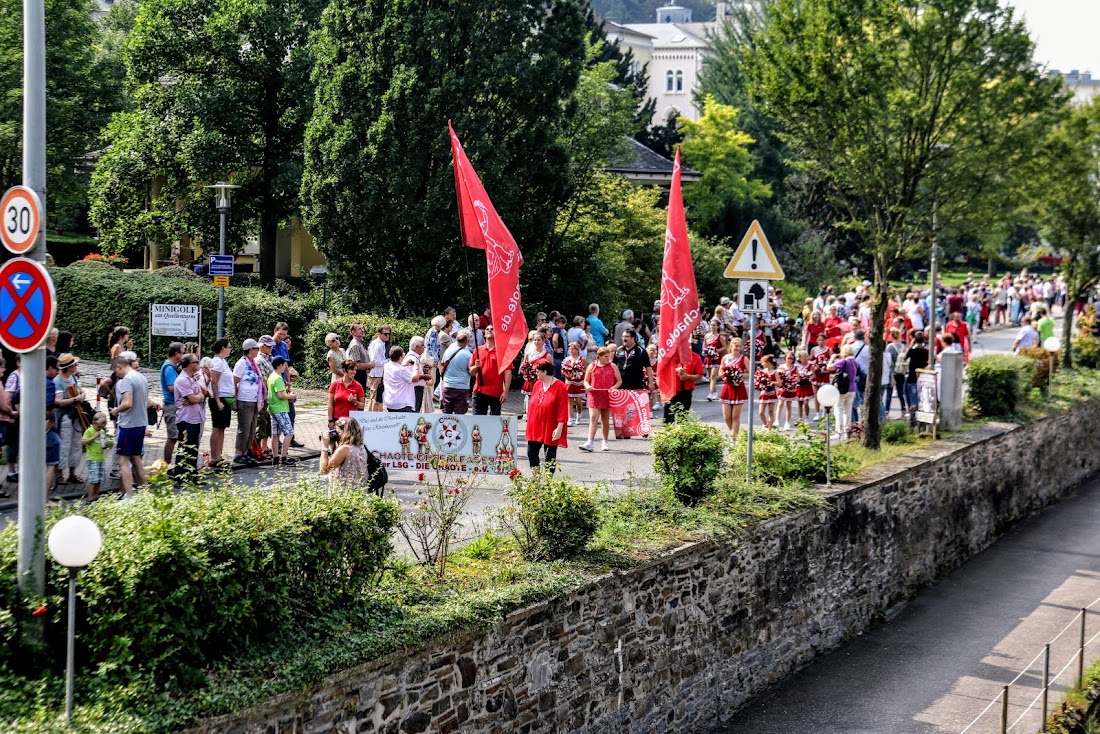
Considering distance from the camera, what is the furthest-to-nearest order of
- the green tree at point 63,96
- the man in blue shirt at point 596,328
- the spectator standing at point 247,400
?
the green tree at point 63,96
the man in blue shirt at point 596,328
the spectator standing at point 247,400

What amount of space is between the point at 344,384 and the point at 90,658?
8.59 metres

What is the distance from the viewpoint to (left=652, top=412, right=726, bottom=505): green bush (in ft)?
43.0

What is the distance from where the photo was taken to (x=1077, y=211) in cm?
3158

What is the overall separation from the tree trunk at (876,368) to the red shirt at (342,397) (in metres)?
8.19

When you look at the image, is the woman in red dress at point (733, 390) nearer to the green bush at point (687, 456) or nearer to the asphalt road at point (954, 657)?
the asphalt road at point (954, 657)

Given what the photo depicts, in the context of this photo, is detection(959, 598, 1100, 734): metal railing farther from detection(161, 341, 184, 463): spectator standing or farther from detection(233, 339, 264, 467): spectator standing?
detection(161, 341, 184, 463): spectator standing

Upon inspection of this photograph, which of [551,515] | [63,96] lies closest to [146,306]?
[63,96]

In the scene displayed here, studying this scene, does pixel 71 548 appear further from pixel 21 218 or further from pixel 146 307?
pixel 146 307

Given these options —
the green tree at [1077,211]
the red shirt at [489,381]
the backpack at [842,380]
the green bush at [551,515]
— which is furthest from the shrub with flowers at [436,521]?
the green tree at [1077,211]

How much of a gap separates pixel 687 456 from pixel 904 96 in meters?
7.60

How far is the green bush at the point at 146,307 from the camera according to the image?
2592cm

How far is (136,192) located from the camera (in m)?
31.9

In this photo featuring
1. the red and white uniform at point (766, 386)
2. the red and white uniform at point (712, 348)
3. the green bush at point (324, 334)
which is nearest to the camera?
the red and white uniform at point (766, 386)

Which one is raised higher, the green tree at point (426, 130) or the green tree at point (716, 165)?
the green tree at point (716, 165)
